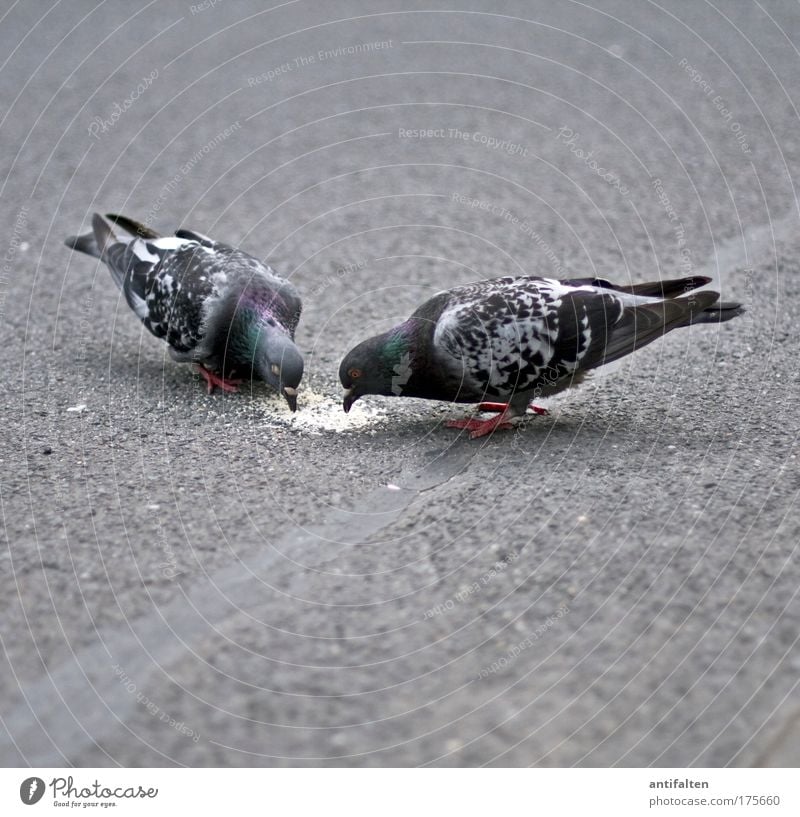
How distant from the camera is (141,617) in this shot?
12.8 feet

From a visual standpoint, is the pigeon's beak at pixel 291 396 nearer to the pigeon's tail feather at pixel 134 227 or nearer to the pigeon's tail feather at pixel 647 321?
the pigeon's tail feather at pixel 647 321

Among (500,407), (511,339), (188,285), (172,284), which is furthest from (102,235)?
(511,339)

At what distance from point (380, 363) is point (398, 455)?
489 mm

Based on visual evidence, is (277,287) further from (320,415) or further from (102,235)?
(102,235)

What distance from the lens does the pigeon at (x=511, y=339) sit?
4969 millimetres

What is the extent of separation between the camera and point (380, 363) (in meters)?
5.10

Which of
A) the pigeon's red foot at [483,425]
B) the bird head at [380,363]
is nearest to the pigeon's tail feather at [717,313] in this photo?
the pigeon's red foot at [483,425]

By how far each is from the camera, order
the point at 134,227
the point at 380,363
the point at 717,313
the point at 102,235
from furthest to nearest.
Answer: the point at 102,235
the point at 134,227
the point at 717,313
the point at 380,363

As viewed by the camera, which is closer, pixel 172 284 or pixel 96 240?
pixel 172 284

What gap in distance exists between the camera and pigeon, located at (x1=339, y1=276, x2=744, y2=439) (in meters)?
4.97

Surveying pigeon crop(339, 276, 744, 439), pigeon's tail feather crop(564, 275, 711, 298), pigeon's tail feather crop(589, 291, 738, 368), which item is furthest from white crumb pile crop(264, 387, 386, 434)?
pigeon's tail feather crop(564, 275, 711, 298)

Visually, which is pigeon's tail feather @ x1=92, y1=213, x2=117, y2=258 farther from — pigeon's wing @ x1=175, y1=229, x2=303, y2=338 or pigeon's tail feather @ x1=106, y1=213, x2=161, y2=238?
pigeon's wing @ x1=175, y1=229, x2=303, y2=338

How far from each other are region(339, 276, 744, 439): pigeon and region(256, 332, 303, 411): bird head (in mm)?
314

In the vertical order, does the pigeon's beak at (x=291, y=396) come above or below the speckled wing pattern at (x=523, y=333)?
below
